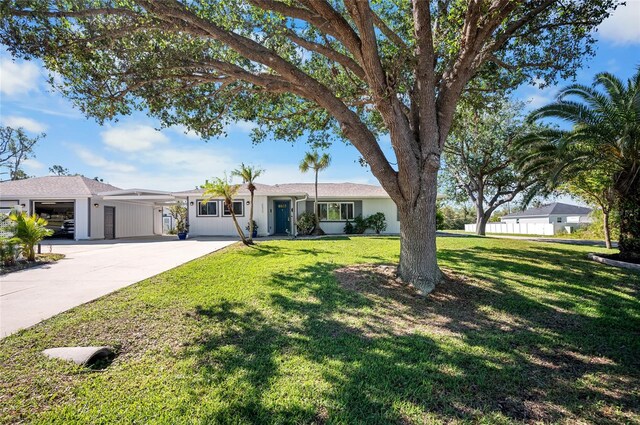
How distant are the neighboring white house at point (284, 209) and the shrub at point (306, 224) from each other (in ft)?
1.45

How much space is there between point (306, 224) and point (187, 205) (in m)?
7.69

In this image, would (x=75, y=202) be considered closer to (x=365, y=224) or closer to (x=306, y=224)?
(x=306, y=224)

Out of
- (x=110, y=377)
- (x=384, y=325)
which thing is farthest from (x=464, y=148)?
(x=110, y=377)

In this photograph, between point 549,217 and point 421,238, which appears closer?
point 421,238

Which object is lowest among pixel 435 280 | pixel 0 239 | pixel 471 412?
pixel 471 412

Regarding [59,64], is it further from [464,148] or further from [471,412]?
[464,148]

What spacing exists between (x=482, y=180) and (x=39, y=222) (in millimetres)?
23991

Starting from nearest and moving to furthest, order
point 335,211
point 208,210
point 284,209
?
point 208,210 → point 284,209 → point 335,211

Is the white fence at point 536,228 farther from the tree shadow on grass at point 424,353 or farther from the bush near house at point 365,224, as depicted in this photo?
the tree shadow on grass at point 424,353

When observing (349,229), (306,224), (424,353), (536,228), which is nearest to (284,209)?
(306,224)

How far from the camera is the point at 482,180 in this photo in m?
21.6

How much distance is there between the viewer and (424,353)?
370cm

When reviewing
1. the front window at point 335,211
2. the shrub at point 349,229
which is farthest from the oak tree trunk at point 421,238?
the front window at point 335,211

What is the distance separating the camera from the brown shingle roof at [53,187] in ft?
58.7
